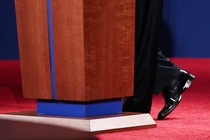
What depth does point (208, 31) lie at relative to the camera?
16.8ft

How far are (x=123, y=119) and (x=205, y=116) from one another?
544 mm

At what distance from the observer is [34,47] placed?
4.73ft

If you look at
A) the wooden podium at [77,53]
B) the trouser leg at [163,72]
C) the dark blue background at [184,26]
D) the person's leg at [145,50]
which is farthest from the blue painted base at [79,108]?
the dark blue background at [184,26]

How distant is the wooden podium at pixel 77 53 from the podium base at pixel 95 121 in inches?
0.8

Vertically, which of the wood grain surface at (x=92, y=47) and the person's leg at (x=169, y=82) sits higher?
the wood grain surface at (x=92, y=47)

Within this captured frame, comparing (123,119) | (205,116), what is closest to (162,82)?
(205,116)

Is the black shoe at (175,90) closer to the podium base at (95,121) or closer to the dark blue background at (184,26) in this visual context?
the podium base at (95,121)

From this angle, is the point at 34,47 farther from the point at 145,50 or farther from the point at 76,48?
the point at 145,50

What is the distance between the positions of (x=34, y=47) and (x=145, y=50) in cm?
43

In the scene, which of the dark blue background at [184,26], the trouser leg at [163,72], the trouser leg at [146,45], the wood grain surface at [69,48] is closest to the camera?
the wood grain surface at [69,48]

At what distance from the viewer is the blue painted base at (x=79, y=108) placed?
1.42m

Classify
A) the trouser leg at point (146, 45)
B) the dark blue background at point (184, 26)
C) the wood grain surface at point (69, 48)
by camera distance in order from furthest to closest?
the dark blue background at point (184, 26), the trouser leg at point (146, 45), the wood grain surface at point (69, 48)

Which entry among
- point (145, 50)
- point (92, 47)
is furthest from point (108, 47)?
point (145, 50)

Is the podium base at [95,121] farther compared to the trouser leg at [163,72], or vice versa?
the trouser leg at [163,72]
